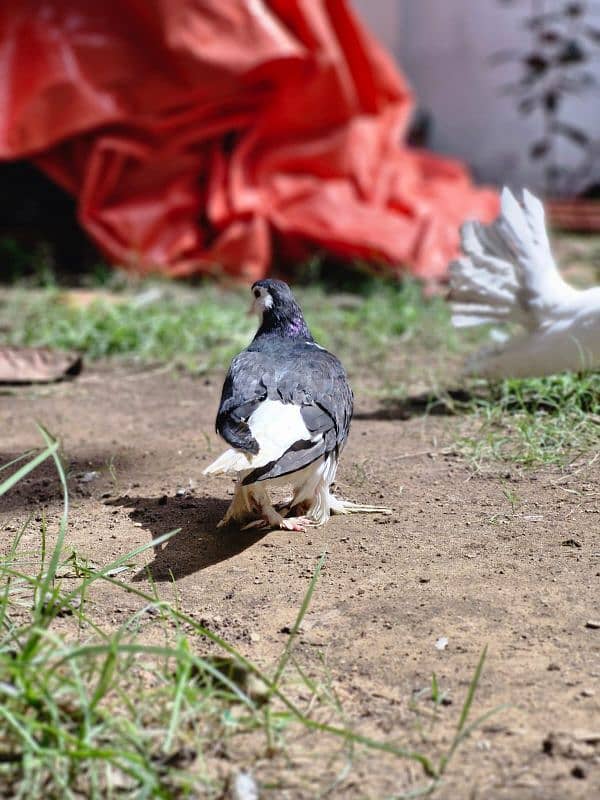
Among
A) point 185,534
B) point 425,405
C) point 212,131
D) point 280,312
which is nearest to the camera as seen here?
point 185,534

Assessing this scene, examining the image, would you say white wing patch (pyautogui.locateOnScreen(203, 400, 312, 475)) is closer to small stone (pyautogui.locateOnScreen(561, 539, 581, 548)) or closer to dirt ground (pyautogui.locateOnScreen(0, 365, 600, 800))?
dirt ground (pyautogui.locateOnScreen(0, 365, 600, 800))

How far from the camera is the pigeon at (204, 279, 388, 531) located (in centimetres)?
230

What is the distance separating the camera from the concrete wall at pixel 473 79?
7.84 m

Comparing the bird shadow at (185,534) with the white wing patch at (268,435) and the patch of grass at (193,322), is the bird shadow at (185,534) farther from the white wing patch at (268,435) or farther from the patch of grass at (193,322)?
the patch of grass at (193,322)

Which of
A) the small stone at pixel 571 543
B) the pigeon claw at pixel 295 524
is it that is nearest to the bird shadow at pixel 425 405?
the pigeon claw at pixel 295 524

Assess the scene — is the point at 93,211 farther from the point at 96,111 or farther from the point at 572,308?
the point at 572,308

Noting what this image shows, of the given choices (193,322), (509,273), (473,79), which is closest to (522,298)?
(509,273)

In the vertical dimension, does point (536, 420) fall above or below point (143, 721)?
below

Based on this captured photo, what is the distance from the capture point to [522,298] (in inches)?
137

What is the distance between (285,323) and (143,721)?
1386mm

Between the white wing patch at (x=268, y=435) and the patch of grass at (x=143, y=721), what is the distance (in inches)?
17.4

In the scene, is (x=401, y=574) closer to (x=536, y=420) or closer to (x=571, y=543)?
(x=571, y=543)

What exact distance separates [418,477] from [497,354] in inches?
30.8

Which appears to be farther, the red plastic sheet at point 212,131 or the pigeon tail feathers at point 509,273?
the red plastic sheet at point 212,131
